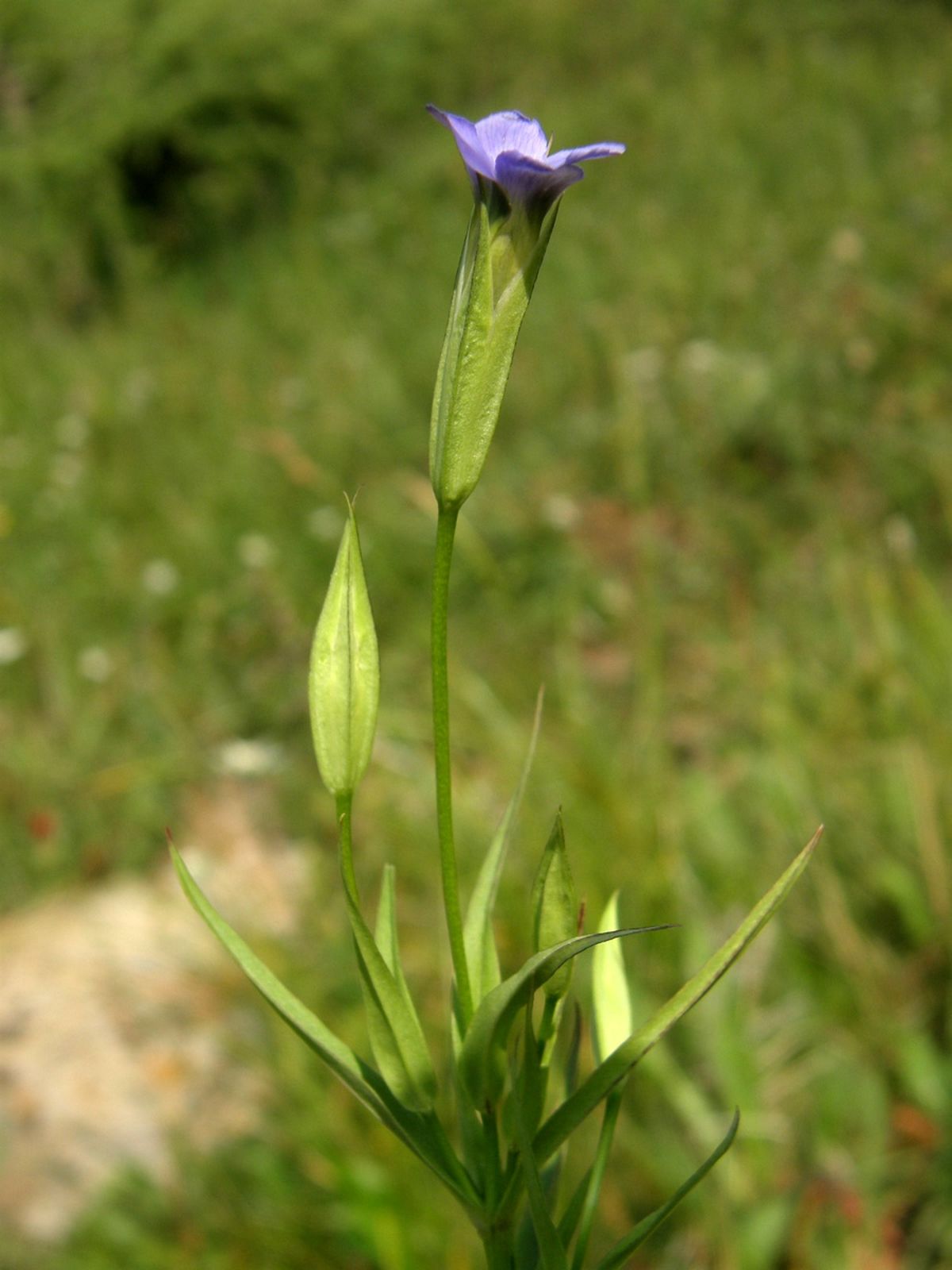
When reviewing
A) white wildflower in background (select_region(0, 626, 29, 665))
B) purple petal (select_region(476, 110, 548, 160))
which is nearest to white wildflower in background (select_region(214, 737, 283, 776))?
white wildflower in background (select_region(0, 626, 29, 665))

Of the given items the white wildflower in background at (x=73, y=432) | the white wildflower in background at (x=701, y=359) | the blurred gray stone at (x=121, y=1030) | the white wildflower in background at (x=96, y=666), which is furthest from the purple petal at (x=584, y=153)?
the white wildflower in background at (x=73, y=432)

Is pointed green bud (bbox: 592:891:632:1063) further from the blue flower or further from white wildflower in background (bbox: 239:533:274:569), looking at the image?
white wildflower in background (bbox: 239:533:274:569)

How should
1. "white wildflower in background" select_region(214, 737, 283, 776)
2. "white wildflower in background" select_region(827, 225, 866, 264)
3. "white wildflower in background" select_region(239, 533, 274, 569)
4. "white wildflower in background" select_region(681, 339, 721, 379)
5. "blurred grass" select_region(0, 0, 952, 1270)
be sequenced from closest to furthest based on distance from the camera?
"blurred grass" select_region(0, 0, 952, 1270) → "white wildflower in background" select_region(214, 737, 283, 776) → "white wildflower in background" select_region(239, 533, 274, 569) → "white wildflower in background" select_region(681, 339, 721, 379) → "white wildflower in background" select_region(827, 225, 866, 264)

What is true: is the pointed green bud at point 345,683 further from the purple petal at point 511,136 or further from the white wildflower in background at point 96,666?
the white wildflower in background at point 96,666

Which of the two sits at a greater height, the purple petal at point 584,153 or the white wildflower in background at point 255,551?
the purple petal at point 584,153

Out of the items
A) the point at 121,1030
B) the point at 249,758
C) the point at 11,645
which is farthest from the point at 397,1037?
the point at 11,645

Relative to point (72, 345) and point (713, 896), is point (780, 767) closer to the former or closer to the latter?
point (713, 896)

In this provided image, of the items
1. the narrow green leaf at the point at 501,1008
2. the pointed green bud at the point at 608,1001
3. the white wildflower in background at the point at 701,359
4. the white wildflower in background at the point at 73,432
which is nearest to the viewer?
the narrow green leaf at the point at 501,1008

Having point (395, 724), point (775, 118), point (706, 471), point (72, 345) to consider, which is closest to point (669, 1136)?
point (395, 724)
